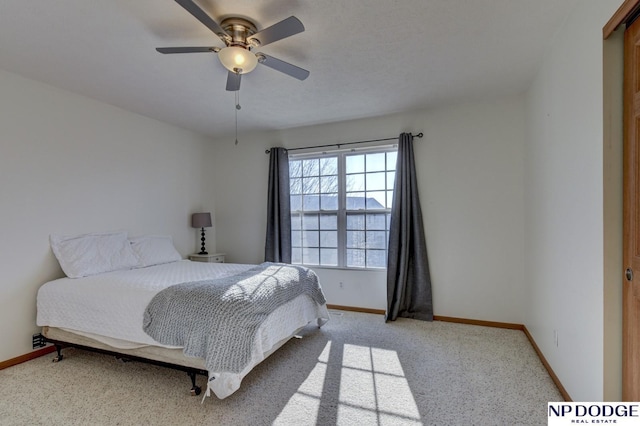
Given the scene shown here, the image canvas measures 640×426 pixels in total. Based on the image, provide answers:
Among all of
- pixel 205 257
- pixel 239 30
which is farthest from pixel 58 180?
pixel 239 30

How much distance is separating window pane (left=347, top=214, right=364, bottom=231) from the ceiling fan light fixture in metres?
2.49

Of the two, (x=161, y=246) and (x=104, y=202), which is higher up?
(x=104, y=202)

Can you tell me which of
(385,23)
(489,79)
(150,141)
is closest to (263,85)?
(385,23)

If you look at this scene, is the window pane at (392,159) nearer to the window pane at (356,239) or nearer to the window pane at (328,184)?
the window pane at (328,184)

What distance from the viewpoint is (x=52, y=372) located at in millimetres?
2562

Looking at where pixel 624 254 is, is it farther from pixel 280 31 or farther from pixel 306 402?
pixel 280 31

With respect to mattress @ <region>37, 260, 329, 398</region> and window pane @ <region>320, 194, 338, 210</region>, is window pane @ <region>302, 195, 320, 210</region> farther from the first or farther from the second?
mattress @ <region>37, 260, 329, 398</region>

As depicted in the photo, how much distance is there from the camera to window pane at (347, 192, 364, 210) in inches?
163

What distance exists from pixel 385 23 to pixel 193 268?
113 inches

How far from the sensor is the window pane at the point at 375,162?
159 inches

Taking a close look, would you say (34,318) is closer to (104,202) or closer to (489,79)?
(104,202)

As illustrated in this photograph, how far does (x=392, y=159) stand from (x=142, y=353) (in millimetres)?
3336

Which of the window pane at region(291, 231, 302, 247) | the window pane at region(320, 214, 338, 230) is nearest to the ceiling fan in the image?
the window pane at region(320, 214, 338, 230)

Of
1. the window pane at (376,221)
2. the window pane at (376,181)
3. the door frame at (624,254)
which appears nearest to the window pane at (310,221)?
the window pane at (376,221)
